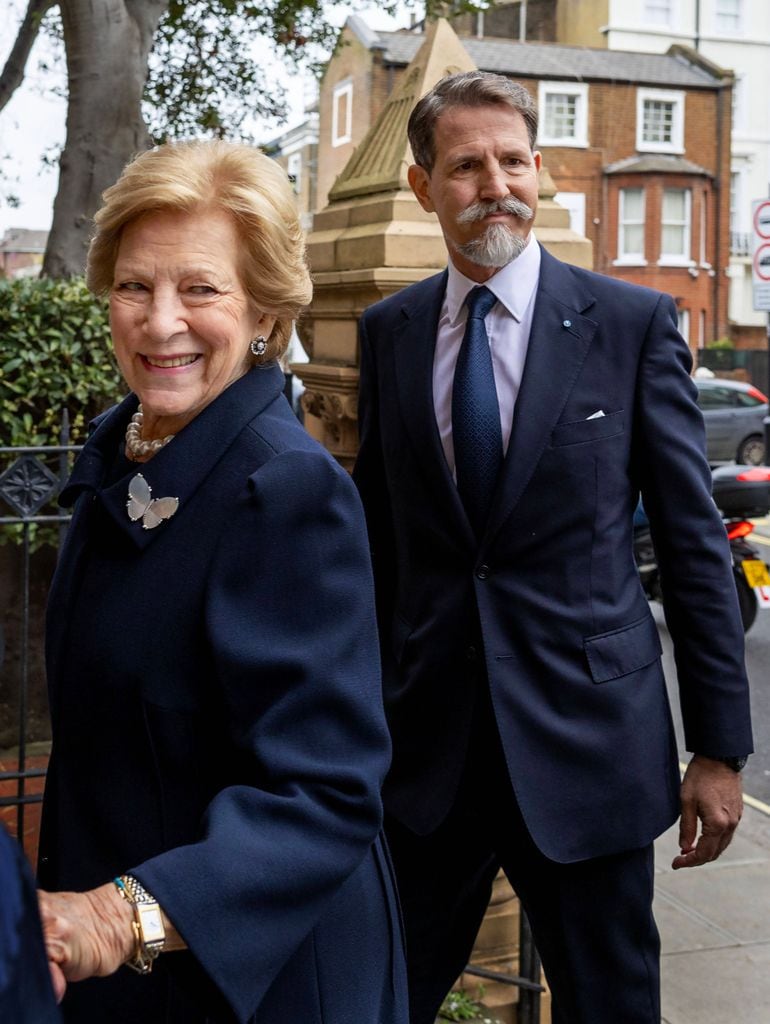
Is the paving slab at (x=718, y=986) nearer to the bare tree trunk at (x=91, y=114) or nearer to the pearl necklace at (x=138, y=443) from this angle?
the pearl necklace at (x=138, y=443)

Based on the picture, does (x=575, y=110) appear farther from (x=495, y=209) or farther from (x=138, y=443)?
(x=138, y=443)

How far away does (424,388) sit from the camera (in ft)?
8.94

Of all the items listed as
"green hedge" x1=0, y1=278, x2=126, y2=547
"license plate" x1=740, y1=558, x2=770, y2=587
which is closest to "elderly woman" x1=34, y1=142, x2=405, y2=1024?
"green hedge" x1=0, y1=278, x2=126, y2=547

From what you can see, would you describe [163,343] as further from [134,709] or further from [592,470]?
[592,470]

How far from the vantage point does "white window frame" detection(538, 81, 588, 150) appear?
36.4 m

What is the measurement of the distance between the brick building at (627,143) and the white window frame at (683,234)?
0.09 ft

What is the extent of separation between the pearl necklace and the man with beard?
2.85 feet

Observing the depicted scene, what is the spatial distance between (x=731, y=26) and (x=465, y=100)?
146ft

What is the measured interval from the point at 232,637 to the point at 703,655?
1.37 meters

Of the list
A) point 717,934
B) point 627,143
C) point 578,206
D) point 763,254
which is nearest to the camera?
point 717,934

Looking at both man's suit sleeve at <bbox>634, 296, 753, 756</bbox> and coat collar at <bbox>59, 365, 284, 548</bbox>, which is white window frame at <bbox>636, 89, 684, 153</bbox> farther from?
coat collar at <bbox>59, 365, 284, 548</bbox>

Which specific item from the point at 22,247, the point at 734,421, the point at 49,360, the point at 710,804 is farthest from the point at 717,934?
the point at 22,247

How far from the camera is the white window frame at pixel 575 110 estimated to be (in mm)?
36406

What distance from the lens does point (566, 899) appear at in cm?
258
